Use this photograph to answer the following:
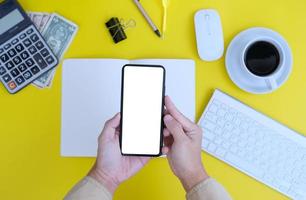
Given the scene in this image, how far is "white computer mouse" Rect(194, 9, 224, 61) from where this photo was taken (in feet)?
2.77

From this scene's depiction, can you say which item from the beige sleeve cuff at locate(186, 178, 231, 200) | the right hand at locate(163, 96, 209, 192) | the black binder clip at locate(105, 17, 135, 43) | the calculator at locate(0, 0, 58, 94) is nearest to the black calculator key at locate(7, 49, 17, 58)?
the calculator at locate(0, 0, 58, 94)

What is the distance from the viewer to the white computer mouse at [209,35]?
0.84 metres

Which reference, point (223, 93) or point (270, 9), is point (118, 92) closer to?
point (223, 93)

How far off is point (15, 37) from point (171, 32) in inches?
12.2

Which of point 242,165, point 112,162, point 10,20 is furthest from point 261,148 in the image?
A: point 10,20

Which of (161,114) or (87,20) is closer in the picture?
(161,114)

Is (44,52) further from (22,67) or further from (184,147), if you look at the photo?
(184,147)

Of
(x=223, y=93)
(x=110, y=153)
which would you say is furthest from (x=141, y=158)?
(x=223, y=93)

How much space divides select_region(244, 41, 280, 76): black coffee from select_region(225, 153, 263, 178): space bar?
170 millimetres

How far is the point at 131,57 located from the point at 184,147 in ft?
0.71

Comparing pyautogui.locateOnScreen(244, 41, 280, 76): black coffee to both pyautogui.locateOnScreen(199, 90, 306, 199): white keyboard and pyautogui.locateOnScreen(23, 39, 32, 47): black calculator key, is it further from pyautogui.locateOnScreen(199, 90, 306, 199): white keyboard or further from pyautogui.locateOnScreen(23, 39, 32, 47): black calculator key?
pyautogui.locateOnScreen(23, 39, 32, 47): black calculator key

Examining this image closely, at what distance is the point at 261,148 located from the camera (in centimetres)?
84

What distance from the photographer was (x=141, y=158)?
827 mm

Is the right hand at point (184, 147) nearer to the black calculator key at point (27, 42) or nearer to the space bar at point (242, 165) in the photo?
the space bar at point (242, 165)
